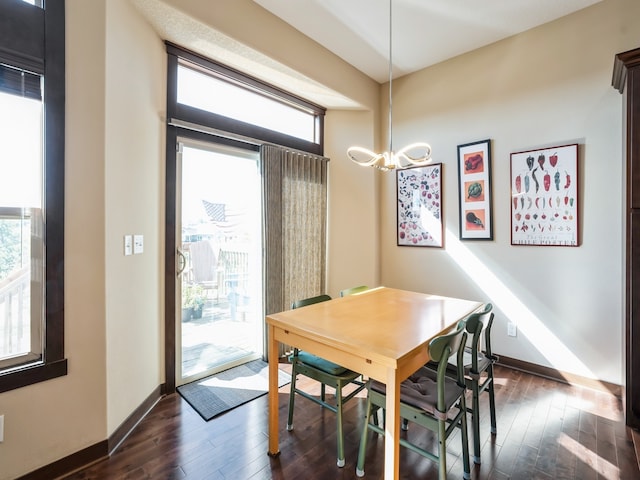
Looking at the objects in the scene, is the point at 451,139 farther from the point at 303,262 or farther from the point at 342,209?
the point at 303,262

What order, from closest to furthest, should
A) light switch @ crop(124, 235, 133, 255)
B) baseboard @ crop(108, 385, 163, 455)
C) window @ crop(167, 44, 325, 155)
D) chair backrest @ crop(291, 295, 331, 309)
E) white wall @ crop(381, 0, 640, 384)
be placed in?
1. baseboard @ crop(108, 385, 163, 455)
2. light switch @ crop(124, 235, 133, 255)
3. chair backrest @ crop(291, 295, 331, 309)
4. white wall @ crop(381, 0, 640, 384)
5. window @ crop(167, 44, 325, 155)

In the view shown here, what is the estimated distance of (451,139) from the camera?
3.16m

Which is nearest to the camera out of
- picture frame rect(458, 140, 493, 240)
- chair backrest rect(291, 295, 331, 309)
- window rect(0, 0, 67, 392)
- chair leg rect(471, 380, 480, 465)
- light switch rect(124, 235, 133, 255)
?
window rect(0, 0, 67, 392)

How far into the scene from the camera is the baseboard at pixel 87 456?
60.8 inches

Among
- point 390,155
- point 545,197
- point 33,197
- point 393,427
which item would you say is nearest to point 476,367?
point 393,427

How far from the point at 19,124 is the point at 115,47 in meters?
0.70

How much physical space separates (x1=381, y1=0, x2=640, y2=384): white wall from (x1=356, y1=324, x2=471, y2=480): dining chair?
61.9 inches

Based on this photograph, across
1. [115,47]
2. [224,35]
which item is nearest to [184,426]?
[115,47]

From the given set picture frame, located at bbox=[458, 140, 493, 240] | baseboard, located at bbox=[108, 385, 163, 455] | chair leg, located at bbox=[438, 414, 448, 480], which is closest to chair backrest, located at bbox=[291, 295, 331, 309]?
chair leg, located at bbox=[438, 414, 448, 480]

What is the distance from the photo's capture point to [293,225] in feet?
10.3

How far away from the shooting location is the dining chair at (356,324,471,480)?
135 cm

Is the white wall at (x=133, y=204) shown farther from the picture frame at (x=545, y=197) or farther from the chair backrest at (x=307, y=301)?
the picture frame at (x=545, y=197)

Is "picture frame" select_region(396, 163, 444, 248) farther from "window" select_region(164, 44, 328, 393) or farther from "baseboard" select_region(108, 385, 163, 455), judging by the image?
"baseboard" select_region(108, 385, 163, 455)

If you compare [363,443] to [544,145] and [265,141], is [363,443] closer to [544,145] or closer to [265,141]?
[265,141]
